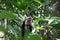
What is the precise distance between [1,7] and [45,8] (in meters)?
0.41

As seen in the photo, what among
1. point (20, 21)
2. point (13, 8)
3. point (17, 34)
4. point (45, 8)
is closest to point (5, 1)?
point (13, 8)

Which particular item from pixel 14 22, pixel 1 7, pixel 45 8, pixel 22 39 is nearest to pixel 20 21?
pixel 14 22

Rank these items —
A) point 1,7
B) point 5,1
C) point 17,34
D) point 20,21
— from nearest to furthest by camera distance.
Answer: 1. point 17,34
2. point 20,21
3. point 5,1
4. point 1,7

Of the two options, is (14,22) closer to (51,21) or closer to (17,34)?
(17,34)

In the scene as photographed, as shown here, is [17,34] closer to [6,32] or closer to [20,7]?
[6,32]

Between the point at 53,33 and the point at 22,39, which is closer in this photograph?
the point at 22,39

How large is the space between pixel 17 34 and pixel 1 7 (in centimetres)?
41

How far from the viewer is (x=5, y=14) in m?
1.02

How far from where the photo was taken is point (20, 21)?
1235mm

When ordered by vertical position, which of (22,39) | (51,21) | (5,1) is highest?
(5,1)

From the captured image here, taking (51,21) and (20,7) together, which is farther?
(20,7)

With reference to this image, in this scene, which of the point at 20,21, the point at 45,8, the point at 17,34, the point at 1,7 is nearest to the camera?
the point at 17,34

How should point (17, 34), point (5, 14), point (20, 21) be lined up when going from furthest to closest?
point (20, 21), point (17, 34), point (5, 14)

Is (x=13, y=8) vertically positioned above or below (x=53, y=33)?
above
